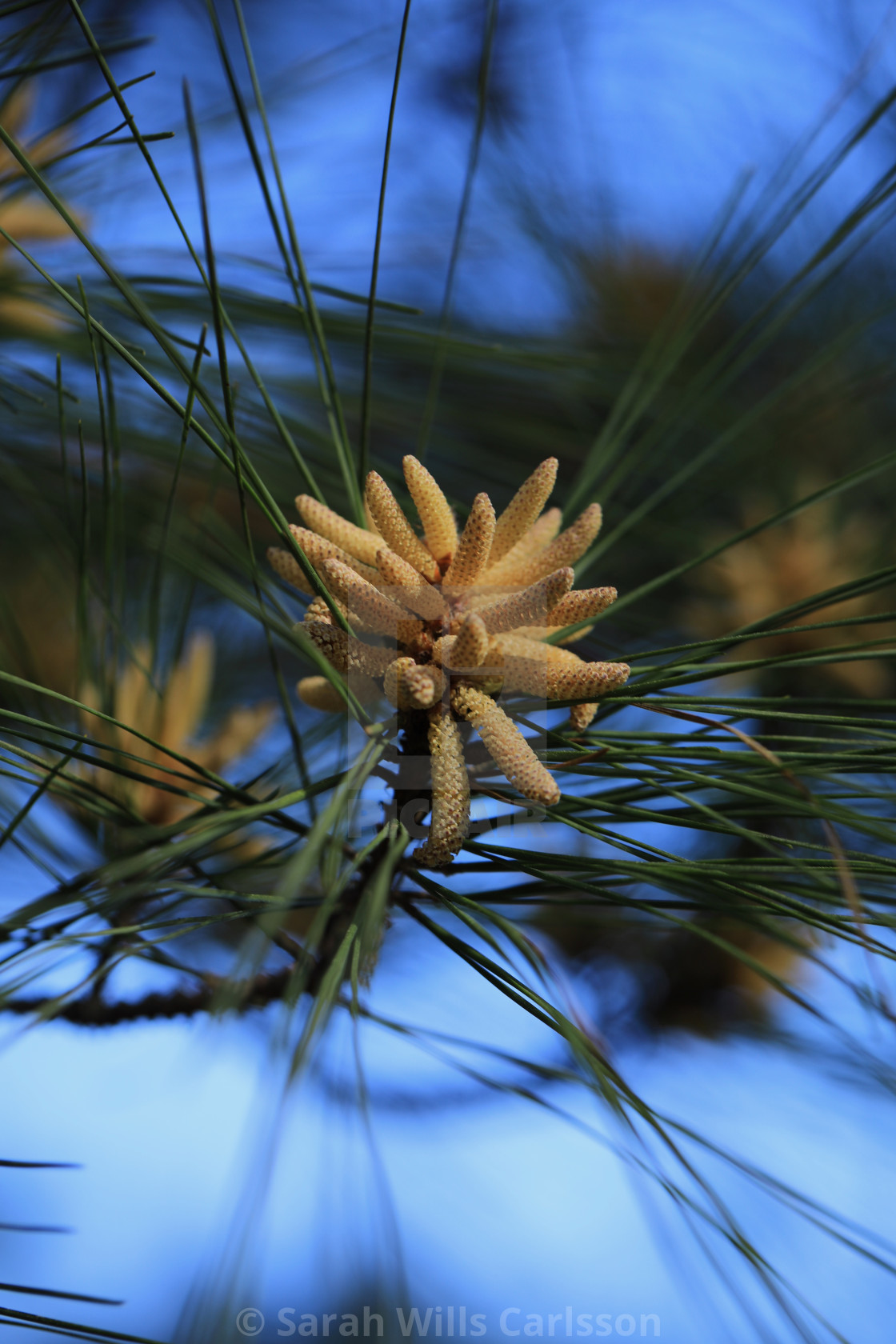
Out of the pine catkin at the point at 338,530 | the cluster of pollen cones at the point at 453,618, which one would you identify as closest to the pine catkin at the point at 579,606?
the cluster of pollen cones at the point at 453,618

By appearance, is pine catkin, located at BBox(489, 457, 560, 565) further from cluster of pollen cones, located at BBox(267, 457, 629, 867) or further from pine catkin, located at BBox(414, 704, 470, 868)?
pine catkin, located at BBox(414, 704, 470, 868)

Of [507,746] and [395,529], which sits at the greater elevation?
[395,529]

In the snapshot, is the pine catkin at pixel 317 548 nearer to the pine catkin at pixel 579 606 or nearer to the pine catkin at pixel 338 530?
the pine catkin at pixel 338 530

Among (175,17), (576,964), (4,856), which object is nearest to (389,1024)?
(4,856)

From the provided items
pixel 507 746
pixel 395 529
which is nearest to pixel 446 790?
pixel 507 746

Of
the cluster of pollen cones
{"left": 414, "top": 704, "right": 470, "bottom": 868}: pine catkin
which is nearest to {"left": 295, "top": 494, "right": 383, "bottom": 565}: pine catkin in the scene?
the cluster of pollen cones

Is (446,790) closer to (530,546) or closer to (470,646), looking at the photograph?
(470,646)
